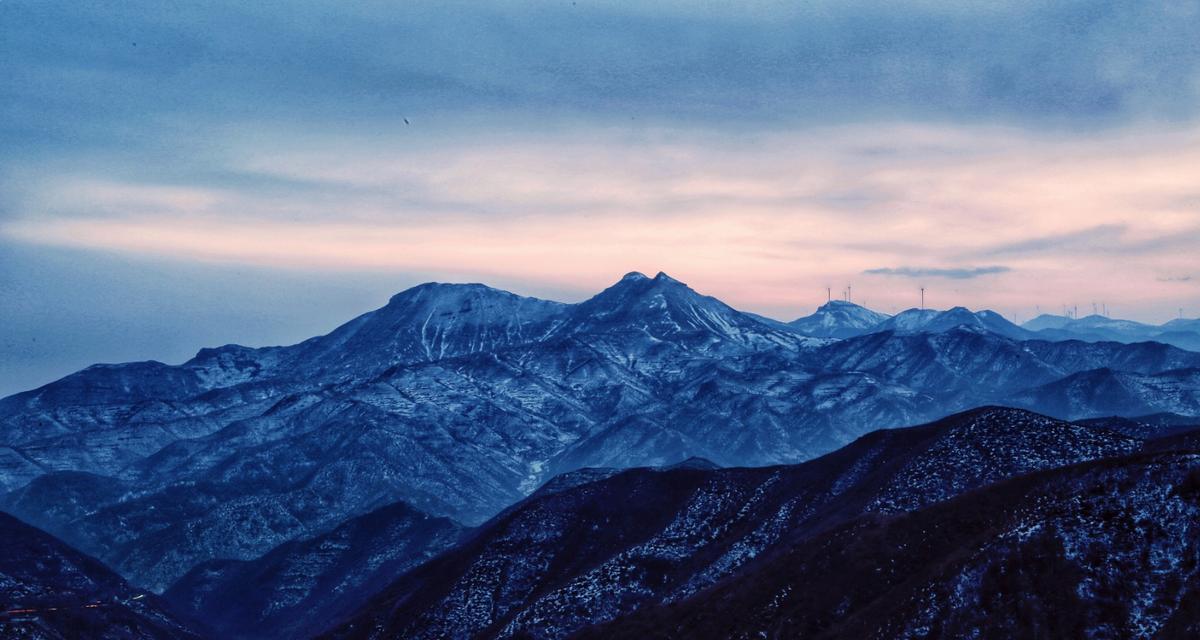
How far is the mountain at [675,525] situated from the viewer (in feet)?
366

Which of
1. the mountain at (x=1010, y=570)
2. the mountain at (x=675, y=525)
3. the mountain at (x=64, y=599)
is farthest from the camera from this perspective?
the mountain at (x=64, y=599)

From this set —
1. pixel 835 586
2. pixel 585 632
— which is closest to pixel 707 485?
pixel 585 632

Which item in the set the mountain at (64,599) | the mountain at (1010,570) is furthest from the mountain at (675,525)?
the mountain at (64,599)

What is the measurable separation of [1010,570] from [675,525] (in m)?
62.4

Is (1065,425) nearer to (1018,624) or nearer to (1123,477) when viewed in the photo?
(1123,477)

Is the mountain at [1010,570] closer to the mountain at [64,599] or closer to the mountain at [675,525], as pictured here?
the mountain at [675,525]

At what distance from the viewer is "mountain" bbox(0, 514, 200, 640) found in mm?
129625

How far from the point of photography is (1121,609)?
67438mm

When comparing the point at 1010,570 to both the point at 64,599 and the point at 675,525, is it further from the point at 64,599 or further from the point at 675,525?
the point at 64,599

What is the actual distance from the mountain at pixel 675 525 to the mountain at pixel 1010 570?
14.1ft

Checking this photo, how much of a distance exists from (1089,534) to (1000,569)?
21.5ft

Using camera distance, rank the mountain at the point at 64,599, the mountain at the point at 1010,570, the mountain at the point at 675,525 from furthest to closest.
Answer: the mountain at the point at 64,599, the mountain at the point at 675,525, the mountain at the point at 1010,570

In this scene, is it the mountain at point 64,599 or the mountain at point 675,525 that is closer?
the mountain at point 675,525

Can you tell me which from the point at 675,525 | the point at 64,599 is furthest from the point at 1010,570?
the point at 64,599
